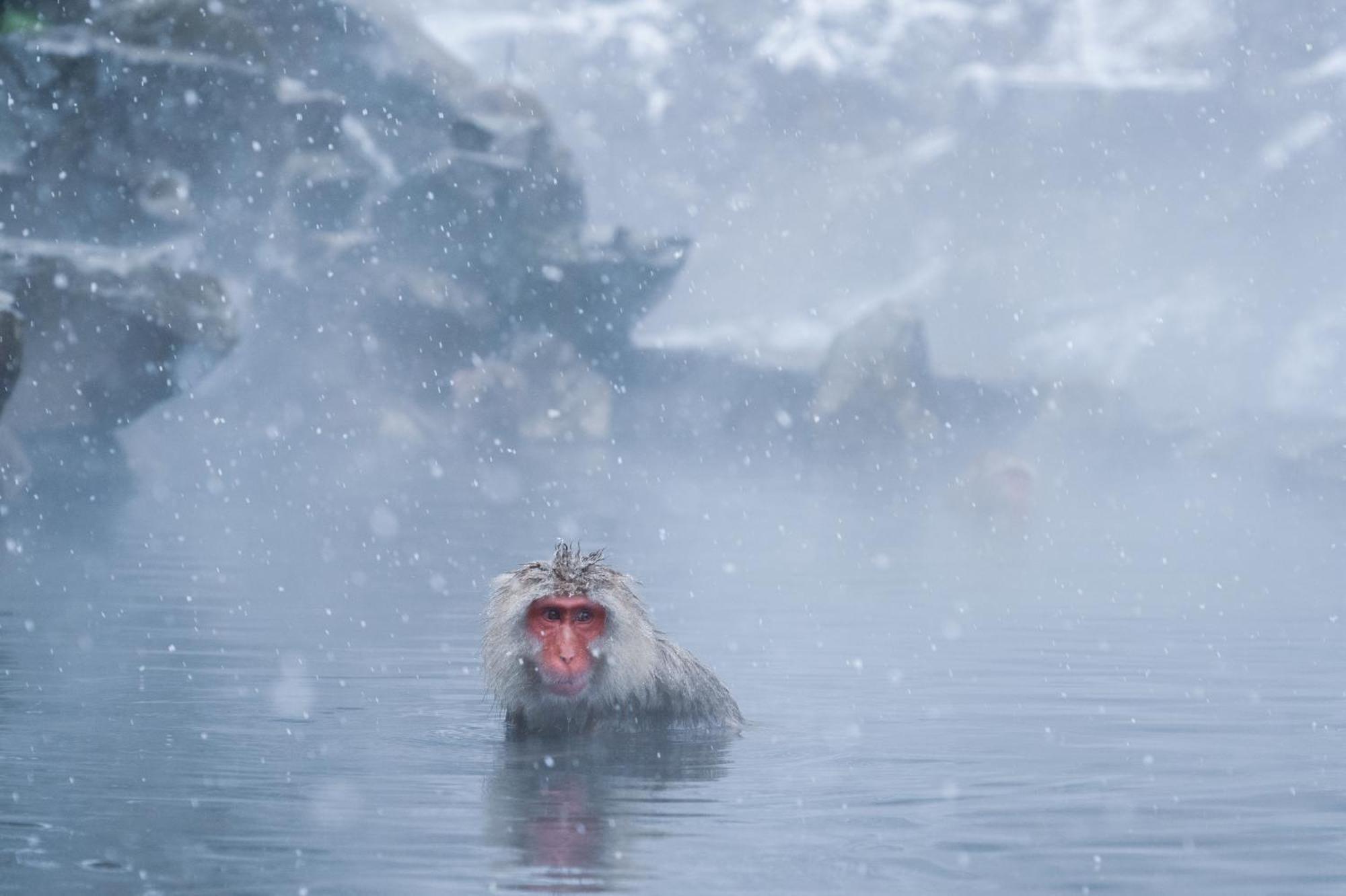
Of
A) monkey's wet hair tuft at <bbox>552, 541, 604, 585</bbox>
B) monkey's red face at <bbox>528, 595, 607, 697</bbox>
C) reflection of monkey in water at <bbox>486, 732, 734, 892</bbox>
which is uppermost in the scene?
monkey's wet hair tuft at <bbox>552, 541, 604, 585</bbox>

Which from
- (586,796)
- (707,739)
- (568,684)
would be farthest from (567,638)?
(707,739)

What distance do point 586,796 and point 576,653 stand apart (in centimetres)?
77

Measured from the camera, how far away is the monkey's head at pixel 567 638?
6.77m

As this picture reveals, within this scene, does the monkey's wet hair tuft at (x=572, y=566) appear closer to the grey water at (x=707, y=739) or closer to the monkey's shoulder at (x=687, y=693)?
the monkey's shoulder at (x=687, y=693)

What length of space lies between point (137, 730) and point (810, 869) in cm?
354

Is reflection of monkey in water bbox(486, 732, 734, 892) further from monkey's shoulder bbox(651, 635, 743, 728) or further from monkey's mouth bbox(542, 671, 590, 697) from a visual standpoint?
monkey's mouth bbox(542, 671, 590, 697)

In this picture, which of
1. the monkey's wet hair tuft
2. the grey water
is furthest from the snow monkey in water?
the grey water

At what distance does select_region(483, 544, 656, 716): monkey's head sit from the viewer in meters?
6.77

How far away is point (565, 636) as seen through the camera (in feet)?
22.1

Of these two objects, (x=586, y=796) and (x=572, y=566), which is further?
(x=572, y=566)

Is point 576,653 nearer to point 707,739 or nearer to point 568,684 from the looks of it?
point 568,684

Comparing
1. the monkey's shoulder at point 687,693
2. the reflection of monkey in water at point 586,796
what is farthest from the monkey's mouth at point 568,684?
the monkey's shoulder at point 687,693

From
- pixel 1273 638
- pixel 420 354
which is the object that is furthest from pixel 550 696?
pixel 420 354

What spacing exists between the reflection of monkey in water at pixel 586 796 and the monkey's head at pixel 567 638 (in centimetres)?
21
